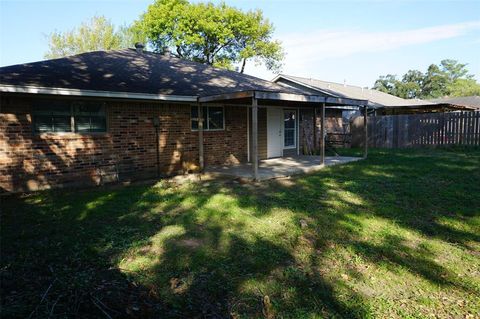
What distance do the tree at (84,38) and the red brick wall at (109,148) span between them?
1059 inches

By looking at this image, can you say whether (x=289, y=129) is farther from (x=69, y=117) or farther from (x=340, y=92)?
(x=340, y=92)

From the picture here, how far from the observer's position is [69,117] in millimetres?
8188

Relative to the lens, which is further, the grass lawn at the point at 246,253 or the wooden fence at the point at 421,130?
the wooden fence at the point at 421,130

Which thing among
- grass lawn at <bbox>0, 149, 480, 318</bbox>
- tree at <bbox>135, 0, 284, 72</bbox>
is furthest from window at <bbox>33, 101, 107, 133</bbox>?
tree at <bbox>135, 0, 284, 72</bbox>

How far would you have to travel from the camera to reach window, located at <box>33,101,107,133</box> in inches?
307

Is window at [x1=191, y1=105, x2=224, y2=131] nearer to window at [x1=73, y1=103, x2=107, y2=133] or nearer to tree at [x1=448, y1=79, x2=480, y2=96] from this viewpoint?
window at [x1=73, y1=103, x2=107, y2=133]

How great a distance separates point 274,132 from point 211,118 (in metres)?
3.29

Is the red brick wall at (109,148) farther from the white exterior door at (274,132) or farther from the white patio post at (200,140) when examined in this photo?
the white exterior door at (274,132)

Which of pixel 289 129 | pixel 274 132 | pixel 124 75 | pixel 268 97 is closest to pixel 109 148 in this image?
pixel 124 75

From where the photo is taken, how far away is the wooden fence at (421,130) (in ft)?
50.8

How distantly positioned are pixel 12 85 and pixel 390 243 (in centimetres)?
724

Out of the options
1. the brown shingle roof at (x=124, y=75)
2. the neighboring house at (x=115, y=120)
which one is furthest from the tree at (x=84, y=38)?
the neighboring house at (x=115, y=120)

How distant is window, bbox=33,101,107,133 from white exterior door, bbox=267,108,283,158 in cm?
655

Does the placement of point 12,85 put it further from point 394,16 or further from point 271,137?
point 394,16
